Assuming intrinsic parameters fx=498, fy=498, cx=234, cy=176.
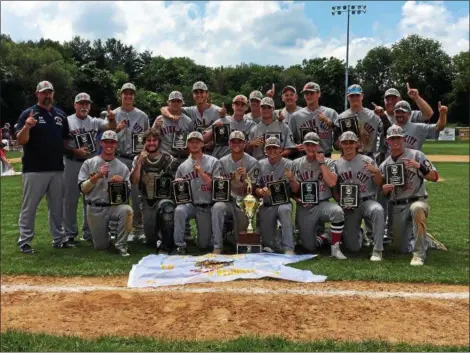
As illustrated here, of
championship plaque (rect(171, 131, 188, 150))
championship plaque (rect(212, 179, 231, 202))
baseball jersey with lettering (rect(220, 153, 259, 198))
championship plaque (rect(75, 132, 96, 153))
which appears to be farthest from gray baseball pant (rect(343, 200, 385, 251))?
championship plaque (rect(75, 132, 96, 153))

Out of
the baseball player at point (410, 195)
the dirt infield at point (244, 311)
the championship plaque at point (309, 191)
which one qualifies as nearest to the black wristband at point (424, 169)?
the baseball player at point (410, 195)

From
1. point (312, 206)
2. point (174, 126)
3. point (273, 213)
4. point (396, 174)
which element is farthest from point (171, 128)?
point (396, 174)

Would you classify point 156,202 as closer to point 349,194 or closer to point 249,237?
point 249,237

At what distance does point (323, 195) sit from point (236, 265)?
6.04ft

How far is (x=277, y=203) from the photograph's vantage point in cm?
751

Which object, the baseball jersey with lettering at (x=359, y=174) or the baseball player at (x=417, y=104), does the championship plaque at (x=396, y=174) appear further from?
the baseball player at (x=417, y=104)

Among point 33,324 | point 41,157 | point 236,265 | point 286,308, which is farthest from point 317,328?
point 41,157

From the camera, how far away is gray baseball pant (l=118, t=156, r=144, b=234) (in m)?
8.32

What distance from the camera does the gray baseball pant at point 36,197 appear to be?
7.62 meters

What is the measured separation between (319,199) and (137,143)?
10.1 ft

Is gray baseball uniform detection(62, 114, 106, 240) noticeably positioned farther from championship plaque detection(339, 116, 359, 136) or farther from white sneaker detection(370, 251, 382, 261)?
white sneaker detection(370, 251, 382, 261)

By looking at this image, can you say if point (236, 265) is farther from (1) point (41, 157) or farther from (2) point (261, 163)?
(1) point (41, 157)

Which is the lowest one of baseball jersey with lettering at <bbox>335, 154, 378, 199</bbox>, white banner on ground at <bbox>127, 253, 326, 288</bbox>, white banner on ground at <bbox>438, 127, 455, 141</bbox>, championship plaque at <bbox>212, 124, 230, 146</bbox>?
white banner on ground at <bbox>127, 253, 326, 288</bbox>

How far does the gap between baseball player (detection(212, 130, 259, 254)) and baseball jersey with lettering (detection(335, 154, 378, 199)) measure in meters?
1.31
